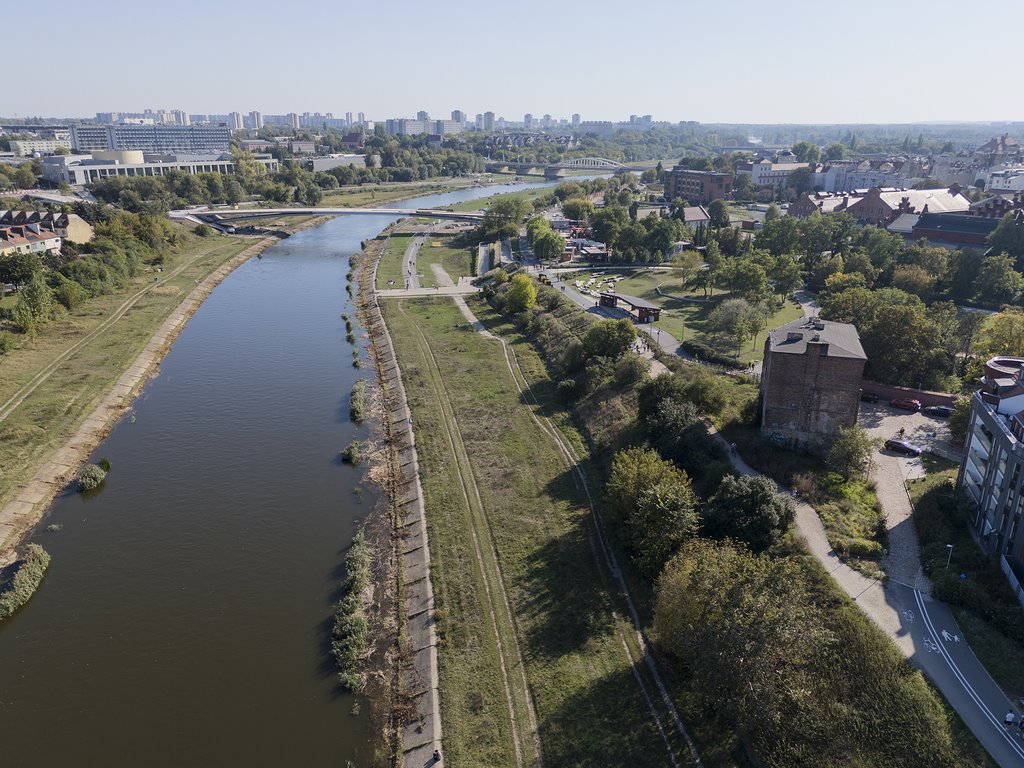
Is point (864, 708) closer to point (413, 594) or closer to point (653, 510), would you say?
point (653, 510)

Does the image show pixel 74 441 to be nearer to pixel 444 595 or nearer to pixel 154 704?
pixel 154 704

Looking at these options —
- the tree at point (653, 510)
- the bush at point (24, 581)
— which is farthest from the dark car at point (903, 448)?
the bush at point (24, 581)

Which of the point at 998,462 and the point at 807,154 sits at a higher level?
the point at 807,154

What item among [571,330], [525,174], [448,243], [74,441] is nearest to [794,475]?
[571,330]

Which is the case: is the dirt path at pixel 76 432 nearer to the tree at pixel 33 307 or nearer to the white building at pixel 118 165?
the tree at pixel 33 307

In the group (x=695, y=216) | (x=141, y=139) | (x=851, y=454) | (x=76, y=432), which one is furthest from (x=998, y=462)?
(x=141, y=139)

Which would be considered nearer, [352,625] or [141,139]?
[352,625]
